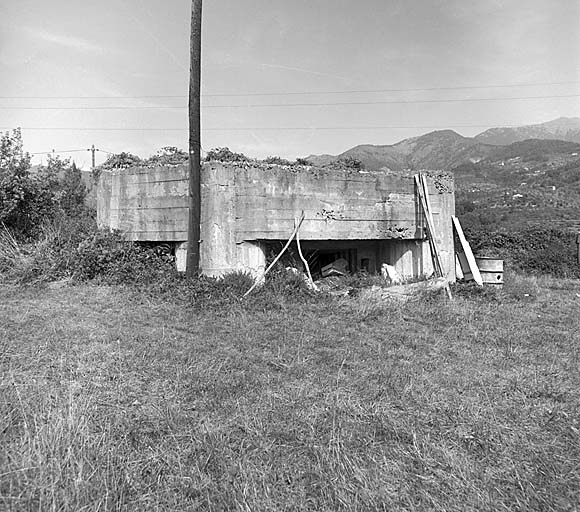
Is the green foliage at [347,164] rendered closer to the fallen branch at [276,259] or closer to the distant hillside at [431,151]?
the fallen branch at [276,259]

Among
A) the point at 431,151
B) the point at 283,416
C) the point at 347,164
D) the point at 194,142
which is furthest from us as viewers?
the point at 431,151

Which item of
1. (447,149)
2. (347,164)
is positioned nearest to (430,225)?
(347,164)

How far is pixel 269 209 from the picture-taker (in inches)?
344

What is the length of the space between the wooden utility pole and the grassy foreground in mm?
2235

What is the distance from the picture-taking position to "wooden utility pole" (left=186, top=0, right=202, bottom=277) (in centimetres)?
795

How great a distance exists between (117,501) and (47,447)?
0.62 m

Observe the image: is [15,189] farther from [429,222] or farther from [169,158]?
[429,222]

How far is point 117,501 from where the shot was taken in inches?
87.2

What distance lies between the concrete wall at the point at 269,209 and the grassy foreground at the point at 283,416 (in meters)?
2.83

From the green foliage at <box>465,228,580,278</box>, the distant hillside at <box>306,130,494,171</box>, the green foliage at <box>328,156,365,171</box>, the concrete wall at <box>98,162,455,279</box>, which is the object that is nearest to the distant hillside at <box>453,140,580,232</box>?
the green foliage at <box>465,228,580,278</box>

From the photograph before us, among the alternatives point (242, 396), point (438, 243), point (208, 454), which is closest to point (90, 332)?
point (242, 396)

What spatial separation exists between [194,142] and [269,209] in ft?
6.16

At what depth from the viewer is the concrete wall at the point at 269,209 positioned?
8.49 meters

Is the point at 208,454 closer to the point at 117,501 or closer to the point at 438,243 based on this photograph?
the point at 117,501
